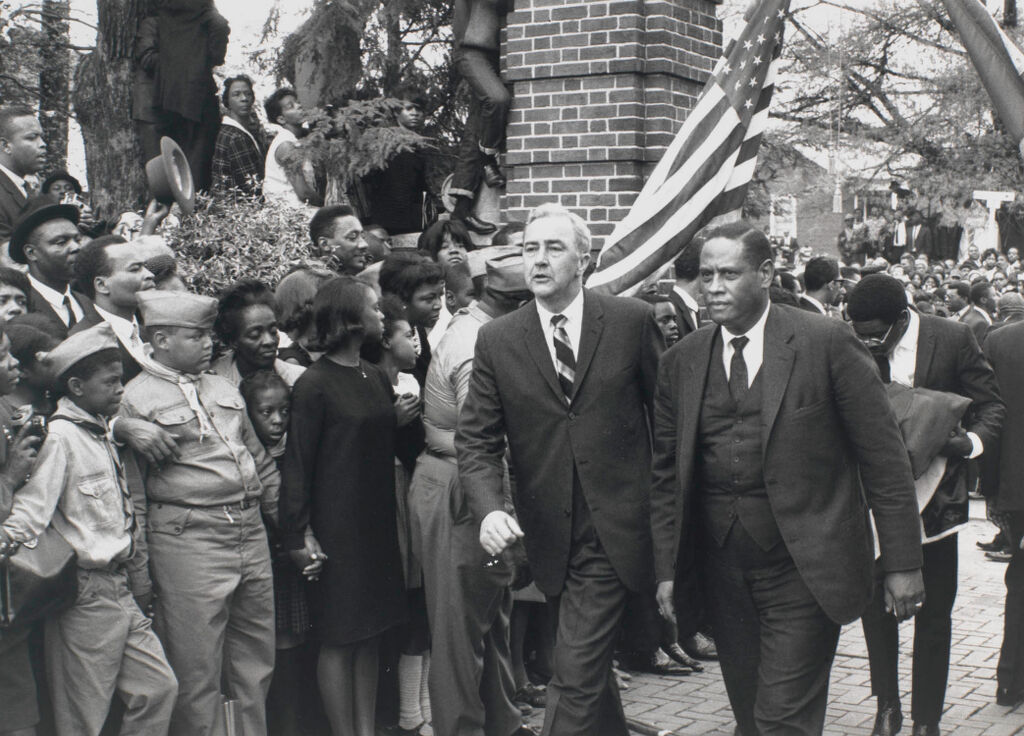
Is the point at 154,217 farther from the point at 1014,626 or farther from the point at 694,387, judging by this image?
the point at 1014,626

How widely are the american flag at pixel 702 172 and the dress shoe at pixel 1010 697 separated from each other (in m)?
2.61

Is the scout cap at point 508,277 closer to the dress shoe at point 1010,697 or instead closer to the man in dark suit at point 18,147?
the man in dark suit at point 18,147

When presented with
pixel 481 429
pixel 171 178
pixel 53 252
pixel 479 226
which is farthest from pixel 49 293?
pixel 479 226

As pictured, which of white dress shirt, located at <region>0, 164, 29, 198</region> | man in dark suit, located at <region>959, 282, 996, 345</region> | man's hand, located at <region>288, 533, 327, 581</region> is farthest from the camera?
man in dark suit, located at <region>959, 282, 996, 345</region>

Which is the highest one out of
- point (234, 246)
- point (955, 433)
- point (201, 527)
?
point (234, 246)

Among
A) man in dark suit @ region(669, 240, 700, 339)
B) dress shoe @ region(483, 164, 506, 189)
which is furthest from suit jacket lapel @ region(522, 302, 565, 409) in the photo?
dress shoe @ region(483, 164, 506, 189)

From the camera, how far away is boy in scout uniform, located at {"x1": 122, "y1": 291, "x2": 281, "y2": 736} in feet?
15.4

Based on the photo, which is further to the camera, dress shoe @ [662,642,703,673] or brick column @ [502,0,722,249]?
brick column @ [502,0,722,249]

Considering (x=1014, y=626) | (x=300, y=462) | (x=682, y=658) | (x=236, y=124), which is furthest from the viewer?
(x=236, y=124)

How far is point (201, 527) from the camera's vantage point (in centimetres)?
473

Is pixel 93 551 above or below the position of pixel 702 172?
below

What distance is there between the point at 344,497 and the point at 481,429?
28.7 inches

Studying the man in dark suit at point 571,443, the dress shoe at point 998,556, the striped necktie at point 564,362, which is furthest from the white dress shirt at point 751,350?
the dress shoe at point 998,556

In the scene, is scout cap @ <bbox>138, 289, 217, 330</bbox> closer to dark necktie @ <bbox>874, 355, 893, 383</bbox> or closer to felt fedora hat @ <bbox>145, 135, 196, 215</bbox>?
felt fedora hat @ <bbox>145, 135, 196, 215</bbox>
